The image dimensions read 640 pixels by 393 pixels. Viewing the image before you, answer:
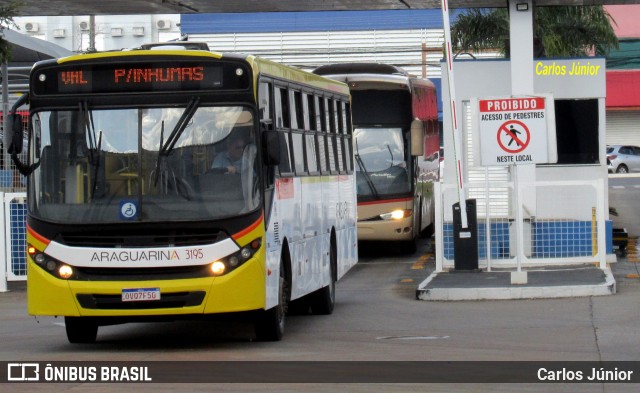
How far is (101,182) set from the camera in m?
12.6

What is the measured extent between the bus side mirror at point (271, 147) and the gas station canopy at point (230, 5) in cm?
1067

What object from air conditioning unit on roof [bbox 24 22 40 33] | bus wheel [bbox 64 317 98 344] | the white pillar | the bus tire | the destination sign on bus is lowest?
the bus tire

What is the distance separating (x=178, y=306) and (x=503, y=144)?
23.5 feet

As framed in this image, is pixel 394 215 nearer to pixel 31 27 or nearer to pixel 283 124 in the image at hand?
pixel 283 124

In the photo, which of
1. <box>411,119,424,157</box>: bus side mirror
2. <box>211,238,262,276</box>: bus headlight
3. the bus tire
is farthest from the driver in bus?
the bus tire

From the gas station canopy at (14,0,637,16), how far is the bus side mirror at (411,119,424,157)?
216 centimetres

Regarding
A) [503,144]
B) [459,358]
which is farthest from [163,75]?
[503,144]

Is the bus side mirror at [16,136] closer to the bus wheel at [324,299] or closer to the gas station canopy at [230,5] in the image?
the bus wheel at [324,299]

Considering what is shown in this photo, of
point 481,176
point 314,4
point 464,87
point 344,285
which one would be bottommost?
point 344,285

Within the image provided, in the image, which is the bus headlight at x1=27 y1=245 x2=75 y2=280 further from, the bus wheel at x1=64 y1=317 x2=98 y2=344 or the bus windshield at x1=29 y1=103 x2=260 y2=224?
the bus wheel at x1=64 y1=317 x2=98 y2=344

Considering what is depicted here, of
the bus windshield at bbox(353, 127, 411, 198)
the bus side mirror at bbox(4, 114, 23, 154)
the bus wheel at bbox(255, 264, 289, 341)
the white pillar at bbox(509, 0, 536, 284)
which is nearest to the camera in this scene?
the bus side mirror at bbox(4, 114, 23, 154)

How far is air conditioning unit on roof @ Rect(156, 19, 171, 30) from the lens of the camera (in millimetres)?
73525

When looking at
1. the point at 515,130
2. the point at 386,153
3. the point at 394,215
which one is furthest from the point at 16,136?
the point at 386,153

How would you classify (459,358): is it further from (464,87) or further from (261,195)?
(464,87)
